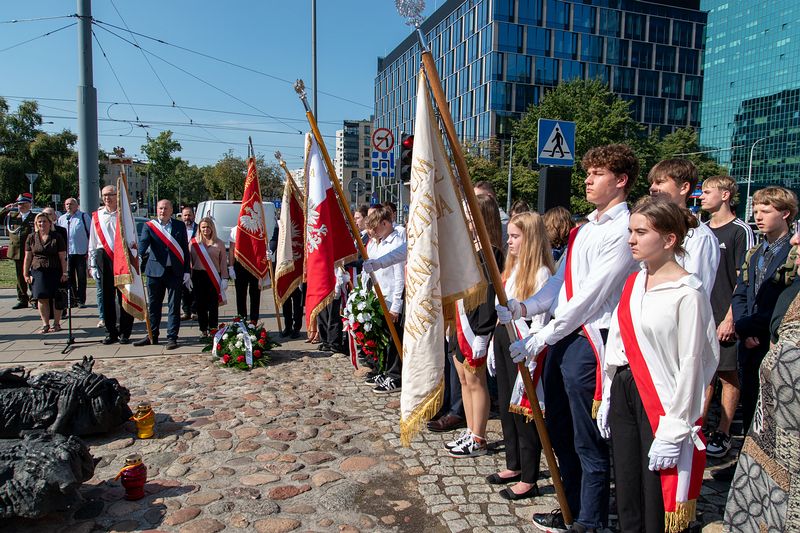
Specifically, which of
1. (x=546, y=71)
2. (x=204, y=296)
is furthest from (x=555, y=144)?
(x=546, y=71)

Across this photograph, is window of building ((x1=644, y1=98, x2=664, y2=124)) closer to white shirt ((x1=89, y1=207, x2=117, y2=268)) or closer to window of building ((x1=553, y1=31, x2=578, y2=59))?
window of building ((x1=553, y1=31, x2=578, y2=59))

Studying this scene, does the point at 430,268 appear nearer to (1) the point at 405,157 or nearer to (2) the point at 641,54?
(1) the point at 405,157

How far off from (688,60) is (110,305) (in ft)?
246

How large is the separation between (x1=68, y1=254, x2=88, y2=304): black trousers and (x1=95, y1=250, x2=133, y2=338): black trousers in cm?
299

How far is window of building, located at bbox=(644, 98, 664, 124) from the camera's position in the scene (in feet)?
218

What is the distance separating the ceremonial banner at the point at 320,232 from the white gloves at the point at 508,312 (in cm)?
304

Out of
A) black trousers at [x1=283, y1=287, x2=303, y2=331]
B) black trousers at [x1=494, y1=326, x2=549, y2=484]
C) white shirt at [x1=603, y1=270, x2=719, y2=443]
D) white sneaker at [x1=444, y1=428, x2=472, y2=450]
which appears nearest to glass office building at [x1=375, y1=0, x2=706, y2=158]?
black trousers at [x1=283, y1=287, x2=303, y2=331]

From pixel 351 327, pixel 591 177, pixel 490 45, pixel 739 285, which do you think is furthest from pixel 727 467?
pixel 490 45

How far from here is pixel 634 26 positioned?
211 ft

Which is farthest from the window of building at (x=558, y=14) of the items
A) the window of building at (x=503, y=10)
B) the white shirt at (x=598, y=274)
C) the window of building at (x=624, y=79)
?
the white shirt at (x=598, y=274)

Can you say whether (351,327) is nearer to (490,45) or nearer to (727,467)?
(727,467)

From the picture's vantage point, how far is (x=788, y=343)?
69.7 inches

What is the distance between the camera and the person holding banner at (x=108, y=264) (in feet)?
27.3

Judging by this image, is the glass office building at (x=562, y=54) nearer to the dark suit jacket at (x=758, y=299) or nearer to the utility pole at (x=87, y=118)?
the utility pole at (x=87, y=118)
